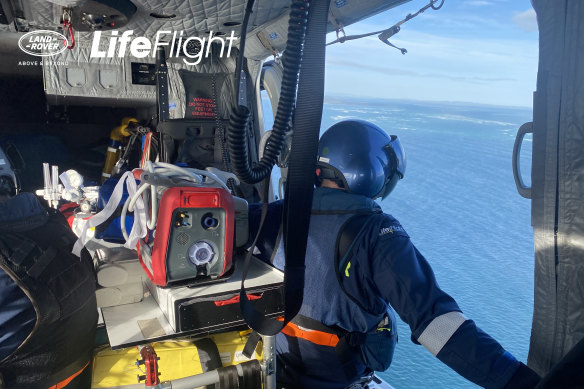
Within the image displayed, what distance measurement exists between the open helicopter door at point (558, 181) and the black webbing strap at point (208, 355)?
105 centimetres

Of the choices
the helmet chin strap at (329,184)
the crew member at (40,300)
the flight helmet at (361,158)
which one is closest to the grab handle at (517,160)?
the flight helmet at (361,158)

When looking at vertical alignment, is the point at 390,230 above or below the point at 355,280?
above

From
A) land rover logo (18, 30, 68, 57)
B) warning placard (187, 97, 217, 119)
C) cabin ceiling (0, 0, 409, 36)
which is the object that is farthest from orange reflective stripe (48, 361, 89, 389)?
land rover logo (18, 30, 68, 57)

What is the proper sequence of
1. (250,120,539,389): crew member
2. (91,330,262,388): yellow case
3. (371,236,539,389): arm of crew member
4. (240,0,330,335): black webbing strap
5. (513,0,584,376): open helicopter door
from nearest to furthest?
(240,0,330,335): black webbing strap < (513,0,584,376): open helicopter door < (371,236,539,389): arm of crew member < (250,120,539,389): crew member < (91,330,262,388): yellow case

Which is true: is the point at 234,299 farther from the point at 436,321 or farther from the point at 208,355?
the point at 436,321

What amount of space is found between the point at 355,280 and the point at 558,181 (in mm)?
752

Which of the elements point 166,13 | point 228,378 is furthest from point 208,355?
point 166,13

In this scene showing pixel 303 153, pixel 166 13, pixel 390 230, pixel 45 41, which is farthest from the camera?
pixel 45 41

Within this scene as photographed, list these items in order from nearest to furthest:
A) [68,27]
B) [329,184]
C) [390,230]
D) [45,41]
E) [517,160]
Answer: [517,160], [390,230], [329,184], [68,27], [45,41]

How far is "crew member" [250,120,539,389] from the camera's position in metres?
1.37

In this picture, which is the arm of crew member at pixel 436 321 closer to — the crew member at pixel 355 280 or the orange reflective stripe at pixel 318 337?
the crew member at pixel 355 280

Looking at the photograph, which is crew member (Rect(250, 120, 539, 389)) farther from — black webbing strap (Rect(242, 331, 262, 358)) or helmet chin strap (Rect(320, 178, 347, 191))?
black webbing strap (Rect(242, 331, 262, 358))

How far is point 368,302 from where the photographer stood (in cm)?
163

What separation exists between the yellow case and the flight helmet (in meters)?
0.76
